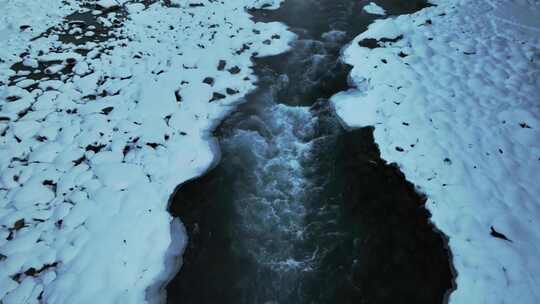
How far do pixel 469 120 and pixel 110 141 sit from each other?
219 inches

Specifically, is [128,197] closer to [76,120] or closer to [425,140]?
[76,120]

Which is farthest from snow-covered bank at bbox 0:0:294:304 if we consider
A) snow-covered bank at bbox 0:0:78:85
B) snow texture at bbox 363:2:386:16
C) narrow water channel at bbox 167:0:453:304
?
snow texture at bbox 363:2:386:16

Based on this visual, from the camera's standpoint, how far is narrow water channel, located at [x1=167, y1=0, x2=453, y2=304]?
13.3ft

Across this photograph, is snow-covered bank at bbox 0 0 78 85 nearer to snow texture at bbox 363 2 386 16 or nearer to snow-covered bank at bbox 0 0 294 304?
snow-covered bank at bbox 0 0 294 304

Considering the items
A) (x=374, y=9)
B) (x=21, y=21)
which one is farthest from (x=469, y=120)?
(x=21, y=21)

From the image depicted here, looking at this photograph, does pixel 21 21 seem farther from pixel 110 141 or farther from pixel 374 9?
pixel 374 9

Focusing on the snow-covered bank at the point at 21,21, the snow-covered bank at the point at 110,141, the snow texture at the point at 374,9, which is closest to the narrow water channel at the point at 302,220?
the snow-covered bank at the point at 110,141

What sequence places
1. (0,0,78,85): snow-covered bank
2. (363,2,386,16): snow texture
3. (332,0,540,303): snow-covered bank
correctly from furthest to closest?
(363,2,386,16): snow texture, (0,0,78,85): snow-covered bank, (332,0,540,303): snow-covered bank

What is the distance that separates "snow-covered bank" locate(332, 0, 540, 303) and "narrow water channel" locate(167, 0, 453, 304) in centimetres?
30

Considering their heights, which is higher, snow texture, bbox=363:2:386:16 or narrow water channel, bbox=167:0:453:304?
snow texture, bbox=363:2:386:16

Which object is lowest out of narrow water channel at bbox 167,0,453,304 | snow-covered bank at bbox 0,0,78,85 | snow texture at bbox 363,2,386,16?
narrow water channel at bbox 167,0,453,304

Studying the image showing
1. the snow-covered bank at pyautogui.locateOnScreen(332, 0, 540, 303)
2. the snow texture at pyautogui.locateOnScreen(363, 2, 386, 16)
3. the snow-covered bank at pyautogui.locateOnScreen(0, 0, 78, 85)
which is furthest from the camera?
the snow texture at pyautogui.locateOnScreen(363, 2, 386, 16)

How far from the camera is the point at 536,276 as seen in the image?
3805 mm

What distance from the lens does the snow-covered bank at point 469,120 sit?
404 cm
